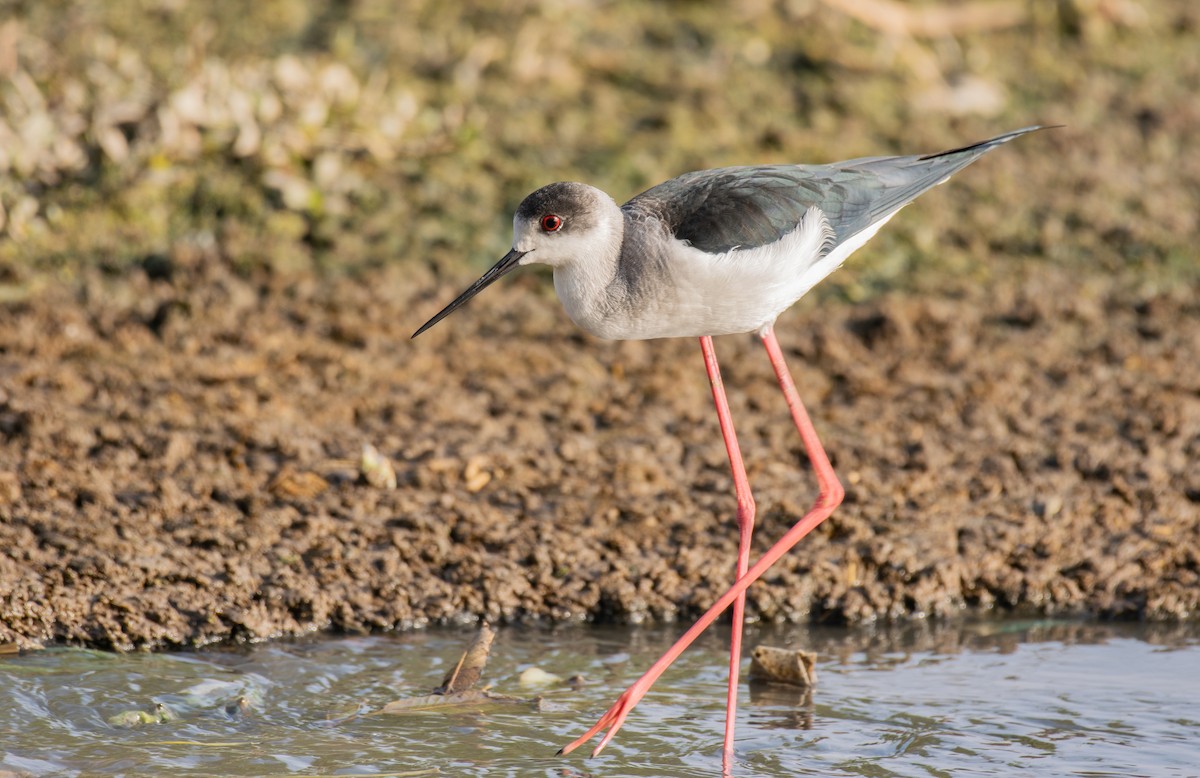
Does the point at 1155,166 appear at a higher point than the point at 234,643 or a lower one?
higher

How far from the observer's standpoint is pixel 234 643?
3.91m

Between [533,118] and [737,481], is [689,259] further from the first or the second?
[533,118]

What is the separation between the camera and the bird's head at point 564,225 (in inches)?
144

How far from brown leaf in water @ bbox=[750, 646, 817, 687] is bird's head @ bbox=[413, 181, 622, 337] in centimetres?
110

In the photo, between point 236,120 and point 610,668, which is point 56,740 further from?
point 236,120

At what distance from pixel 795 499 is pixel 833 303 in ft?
5.03

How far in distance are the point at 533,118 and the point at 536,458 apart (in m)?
2.65

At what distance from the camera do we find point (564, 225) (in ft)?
12.0

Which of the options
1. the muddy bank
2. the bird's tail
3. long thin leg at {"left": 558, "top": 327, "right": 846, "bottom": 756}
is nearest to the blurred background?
the muddy bank

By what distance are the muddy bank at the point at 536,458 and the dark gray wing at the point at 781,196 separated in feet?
3.16

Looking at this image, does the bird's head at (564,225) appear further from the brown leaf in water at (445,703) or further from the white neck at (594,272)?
the brown leaf in water at (445,703)

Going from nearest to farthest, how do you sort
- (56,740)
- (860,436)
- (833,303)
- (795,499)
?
(56,740) → (795,499) → (860,436) → (833,303)

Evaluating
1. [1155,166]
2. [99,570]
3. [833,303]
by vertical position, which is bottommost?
[99,570]

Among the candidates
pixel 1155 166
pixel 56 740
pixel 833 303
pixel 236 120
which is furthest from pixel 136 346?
pixel 1155 166
